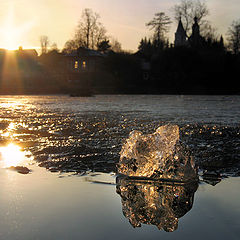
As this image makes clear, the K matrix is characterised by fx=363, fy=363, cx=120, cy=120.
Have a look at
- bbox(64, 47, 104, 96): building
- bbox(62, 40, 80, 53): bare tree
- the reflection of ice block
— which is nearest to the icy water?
the reflection of ice block

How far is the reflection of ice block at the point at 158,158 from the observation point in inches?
134

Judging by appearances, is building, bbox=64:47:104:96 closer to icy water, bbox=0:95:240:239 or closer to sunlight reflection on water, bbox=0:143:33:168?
sunlight reflection on water, bbox=0:143:33:168

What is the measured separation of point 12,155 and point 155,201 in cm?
257

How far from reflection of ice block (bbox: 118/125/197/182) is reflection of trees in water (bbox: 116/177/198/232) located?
0.40ft

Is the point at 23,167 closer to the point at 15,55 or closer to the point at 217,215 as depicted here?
the point at 217,215

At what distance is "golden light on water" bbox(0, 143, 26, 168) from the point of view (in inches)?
165

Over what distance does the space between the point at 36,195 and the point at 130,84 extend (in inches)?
1950

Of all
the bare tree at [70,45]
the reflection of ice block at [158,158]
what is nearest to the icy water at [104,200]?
the reflection of ice block at [158,158]

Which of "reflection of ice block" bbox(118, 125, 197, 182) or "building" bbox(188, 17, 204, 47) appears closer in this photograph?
"reflection of ice block" bbox(118, 125, 197, 182)

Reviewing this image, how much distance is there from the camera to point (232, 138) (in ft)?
21.2

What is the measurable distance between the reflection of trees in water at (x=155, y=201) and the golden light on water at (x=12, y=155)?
1.41m

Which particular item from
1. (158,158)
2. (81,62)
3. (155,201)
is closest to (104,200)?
(155,201)

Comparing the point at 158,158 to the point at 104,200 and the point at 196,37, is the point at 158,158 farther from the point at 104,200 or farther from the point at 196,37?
the point at 196,37

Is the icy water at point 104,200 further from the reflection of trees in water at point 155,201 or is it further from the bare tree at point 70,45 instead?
the bare tree at point 70,45
